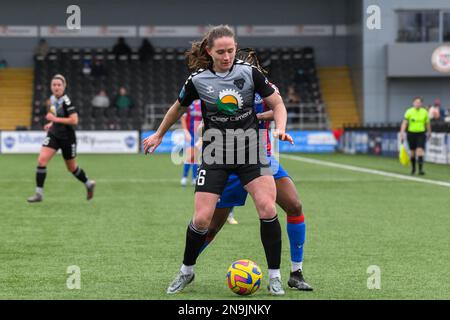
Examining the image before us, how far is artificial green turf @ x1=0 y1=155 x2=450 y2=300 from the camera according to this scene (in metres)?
8.34

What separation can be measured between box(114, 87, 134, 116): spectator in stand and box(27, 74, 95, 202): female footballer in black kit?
30.0 m

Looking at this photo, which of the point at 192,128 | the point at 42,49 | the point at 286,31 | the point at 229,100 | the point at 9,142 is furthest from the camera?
the point at 286,31

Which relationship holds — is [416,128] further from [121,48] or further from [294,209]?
[121,48]

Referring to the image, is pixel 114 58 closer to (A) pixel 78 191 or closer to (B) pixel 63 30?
(B) pixel 63 30

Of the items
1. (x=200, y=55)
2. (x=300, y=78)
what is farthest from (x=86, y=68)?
(x=200, y=55)

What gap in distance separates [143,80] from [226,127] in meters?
43.7

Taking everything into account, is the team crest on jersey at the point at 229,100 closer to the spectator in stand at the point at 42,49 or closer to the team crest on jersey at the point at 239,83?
the team crest on jersey at the point at 239,83

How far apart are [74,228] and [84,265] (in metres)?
3.49

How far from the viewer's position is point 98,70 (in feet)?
165

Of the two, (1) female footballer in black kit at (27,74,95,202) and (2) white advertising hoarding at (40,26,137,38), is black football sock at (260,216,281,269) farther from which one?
(2) white advertising hoarding at (40,26,137,38)

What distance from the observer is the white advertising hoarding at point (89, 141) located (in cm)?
4162

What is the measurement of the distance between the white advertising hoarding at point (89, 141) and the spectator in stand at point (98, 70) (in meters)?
8.44

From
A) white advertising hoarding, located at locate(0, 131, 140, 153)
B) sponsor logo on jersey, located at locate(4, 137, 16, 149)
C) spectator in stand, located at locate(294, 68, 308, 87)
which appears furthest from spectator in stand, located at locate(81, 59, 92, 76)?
spectator in stand, located at locate(294, 68, 308, 87)
